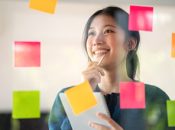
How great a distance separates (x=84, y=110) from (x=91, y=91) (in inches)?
3.4

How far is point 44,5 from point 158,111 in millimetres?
696

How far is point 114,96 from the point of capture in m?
1.22

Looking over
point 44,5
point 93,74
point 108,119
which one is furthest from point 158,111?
point 44,5

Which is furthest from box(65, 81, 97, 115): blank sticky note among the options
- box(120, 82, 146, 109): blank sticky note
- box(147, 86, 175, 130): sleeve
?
box(147, 86, 175, 130): sleeve

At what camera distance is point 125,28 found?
1238 millimetres

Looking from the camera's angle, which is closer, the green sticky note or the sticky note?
the green sticky note

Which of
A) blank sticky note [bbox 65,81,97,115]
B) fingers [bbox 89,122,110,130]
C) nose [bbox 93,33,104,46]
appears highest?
nose [bbox 93,33,104,46]

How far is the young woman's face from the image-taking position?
121 centimetres

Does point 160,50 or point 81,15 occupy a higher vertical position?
point 81,15

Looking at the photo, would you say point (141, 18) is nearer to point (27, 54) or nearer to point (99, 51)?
point (99, 51)

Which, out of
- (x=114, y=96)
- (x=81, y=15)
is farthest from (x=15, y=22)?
(x=114, y=96)

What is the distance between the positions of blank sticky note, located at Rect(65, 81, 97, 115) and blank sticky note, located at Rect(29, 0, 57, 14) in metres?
0.35

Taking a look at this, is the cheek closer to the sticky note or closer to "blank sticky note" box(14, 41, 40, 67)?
"blank sticky note" box(14, 41, 40, 67)

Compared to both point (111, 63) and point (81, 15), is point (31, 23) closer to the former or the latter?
point (81, 15)
